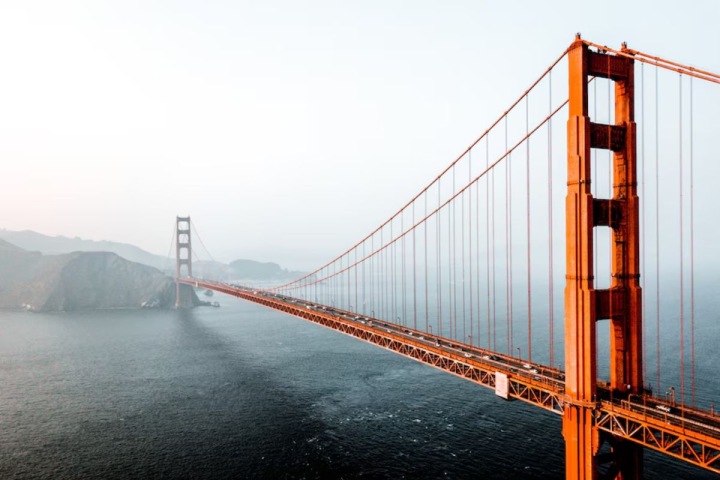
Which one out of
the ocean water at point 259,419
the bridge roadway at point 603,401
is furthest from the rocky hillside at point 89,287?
the bridge roadway at point 603,401

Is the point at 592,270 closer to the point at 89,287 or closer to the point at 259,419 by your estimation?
the point at 259,419

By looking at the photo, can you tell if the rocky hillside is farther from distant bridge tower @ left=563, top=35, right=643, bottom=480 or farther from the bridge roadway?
distant bridge tower @ left=563, top=35, right=643, bottom=480

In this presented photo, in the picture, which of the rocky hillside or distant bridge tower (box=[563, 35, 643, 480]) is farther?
the rocky hillside

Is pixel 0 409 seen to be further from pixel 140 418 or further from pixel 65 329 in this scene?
pixel 65 329

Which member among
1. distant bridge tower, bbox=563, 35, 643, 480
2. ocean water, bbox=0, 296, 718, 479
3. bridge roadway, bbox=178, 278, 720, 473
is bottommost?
ocean water, bbox=0, 296, 718, 479

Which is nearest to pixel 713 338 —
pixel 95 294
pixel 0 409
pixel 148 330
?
pixel 0 409

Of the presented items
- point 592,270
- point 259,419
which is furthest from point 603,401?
point 259,419

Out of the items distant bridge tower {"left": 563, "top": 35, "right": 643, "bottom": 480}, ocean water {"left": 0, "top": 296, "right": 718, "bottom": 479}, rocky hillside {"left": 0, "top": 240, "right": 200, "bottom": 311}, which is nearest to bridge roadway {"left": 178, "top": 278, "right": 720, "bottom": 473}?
distant bridge tower {"left": 563, "top": 35, "right": 643, "bottom": 480}

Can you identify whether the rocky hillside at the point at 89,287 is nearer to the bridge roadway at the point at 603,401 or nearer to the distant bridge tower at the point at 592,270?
the bridge roadway at the point at 603,401
